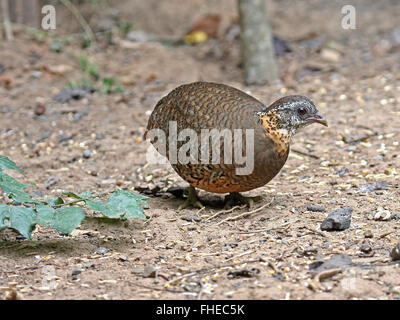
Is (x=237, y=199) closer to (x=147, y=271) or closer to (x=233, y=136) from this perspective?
(x=233, y=136)

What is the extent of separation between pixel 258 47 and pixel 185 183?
3.29 metres

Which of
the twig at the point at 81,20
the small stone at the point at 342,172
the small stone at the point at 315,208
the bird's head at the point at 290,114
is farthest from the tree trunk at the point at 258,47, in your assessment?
the small stone at the point at 315,208

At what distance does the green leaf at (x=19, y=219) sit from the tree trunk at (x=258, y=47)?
501 centimetres

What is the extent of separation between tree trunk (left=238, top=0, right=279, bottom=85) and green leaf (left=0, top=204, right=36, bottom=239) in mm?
5007

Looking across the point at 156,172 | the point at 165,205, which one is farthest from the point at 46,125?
the point at 165,205

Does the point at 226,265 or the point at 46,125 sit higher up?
the point at 46,125

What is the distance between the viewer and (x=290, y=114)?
4.52 metres

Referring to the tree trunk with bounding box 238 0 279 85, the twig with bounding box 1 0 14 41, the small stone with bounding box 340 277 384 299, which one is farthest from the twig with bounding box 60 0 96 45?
the small stone with bounding box 340 277 384 299

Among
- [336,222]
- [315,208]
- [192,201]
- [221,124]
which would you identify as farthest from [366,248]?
[192,201]

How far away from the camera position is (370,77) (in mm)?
7891

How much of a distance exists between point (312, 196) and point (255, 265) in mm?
1412
